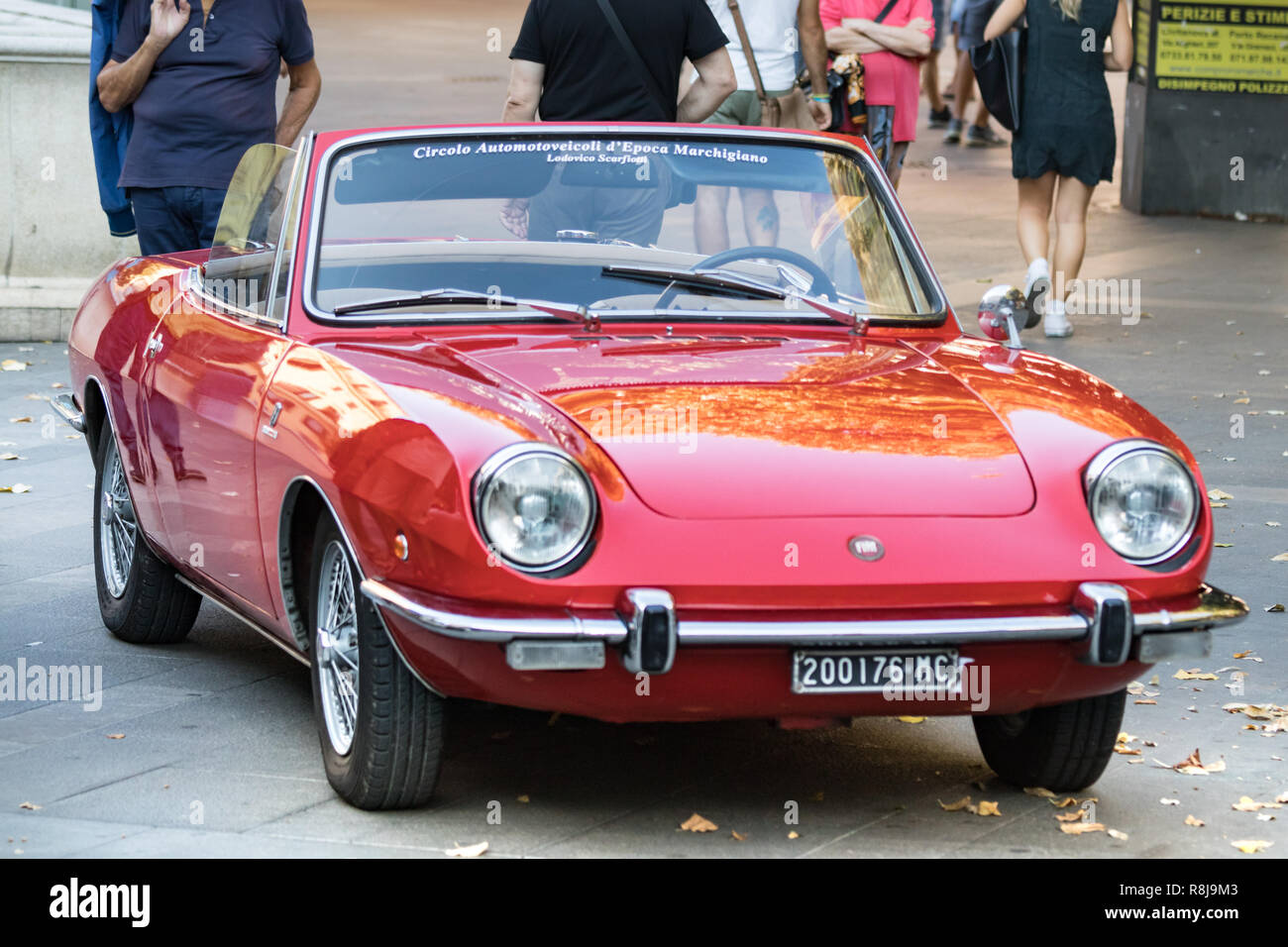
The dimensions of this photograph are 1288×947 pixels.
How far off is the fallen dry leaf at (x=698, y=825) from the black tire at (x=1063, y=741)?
790 mm

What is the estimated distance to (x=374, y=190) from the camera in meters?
5.66

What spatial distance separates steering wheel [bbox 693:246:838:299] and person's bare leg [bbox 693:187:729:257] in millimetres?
62

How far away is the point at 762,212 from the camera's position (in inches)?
233

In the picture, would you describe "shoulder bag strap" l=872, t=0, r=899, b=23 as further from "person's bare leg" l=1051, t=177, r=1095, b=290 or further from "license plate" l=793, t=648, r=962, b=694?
"license plate" l=793, t=648, r=962, b=694

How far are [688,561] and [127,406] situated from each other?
247 centimetres

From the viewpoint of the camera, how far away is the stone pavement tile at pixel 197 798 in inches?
190

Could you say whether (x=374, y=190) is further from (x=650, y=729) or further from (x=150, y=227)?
(x=150, y=227)

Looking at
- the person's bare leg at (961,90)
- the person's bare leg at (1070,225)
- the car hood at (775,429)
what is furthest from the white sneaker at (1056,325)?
the person's bare leg at (961,90)

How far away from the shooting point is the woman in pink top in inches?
434

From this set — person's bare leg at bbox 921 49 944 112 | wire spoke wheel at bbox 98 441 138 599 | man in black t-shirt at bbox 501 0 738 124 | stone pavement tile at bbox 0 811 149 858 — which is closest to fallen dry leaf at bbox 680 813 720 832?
stone pavement tile at bbox 0 811 149 858

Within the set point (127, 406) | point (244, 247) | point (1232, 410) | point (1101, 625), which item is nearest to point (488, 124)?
point (244, 247)

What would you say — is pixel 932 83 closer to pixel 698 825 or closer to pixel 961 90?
pixel 961 90

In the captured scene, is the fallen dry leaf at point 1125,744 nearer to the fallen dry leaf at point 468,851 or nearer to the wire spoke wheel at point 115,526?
the fallen dry leaf at point 468,851

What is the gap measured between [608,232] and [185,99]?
3015 mm
